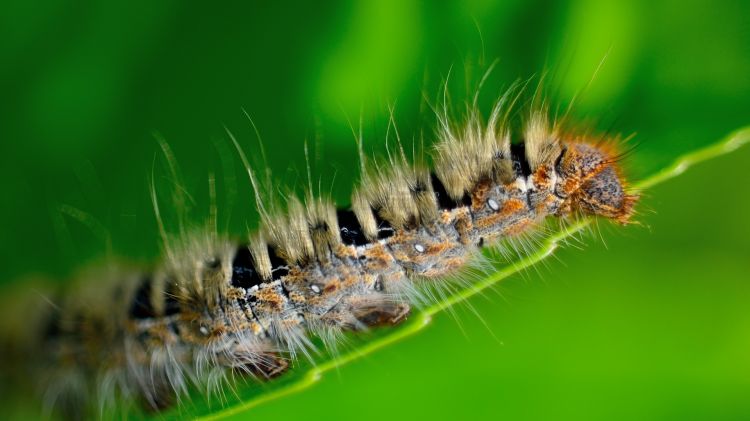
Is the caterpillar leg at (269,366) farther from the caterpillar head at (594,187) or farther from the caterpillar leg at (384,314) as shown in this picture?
the caterpillar head at (594,187)

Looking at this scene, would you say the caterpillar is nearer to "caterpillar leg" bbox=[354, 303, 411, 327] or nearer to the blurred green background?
"caterpillar leg" bbox=[354, 303, 411, 327]

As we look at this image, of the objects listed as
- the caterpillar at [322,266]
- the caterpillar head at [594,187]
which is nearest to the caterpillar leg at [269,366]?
the caterpillar at [322,266]

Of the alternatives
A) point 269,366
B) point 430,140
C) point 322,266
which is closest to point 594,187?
point 430,140

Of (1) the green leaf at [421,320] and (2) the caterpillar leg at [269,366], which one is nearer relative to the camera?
(1) the green leaf at [421,320]

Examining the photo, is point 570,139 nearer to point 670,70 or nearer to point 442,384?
point 670,70

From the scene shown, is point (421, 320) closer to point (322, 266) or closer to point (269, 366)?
point (322, 266)

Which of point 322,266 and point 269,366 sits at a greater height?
point 322,266

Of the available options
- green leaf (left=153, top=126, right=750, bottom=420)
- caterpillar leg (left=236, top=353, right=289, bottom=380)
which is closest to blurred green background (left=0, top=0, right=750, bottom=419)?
green leaf (left=153, top=126, right=750, bottom=420)
